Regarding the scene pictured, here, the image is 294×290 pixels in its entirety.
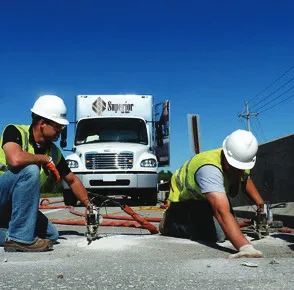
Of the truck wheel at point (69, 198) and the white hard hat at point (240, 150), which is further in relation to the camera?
the truck wheel at point (69, 198)

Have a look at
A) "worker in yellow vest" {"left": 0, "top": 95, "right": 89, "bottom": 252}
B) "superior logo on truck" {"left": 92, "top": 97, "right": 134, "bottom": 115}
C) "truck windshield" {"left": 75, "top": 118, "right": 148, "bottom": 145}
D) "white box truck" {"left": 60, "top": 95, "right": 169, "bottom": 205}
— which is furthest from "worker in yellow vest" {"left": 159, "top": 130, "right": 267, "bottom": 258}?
"superior logo on truck" {"left": 92, "top": 97, "right": 134, "bottom": 115}

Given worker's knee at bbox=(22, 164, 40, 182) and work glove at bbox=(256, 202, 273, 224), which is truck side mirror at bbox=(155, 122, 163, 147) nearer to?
work glove at bbox=(256, 202, 273, 224)

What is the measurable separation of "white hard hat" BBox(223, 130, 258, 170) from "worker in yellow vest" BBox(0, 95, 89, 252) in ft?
5.64

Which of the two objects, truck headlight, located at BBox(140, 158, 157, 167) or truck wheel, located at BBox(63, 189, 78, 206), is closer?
truck headlight, located at BBox(140, 158, 157, 167)

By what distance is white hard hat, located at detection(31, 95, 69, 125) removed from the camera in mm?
5199

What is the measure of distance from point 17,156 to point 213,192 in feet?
6.28

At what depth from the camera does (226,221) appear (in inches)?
184

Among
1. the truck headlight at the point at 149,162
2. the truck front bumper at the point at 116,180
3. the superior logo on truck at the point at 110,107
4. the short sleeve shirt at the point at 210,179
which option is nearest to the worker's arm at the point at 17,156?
the short sleeve shirt at the point at 210,179

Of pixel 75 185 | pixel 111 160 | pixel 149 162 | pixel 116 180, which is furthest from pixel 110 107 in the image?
pixel 75 185

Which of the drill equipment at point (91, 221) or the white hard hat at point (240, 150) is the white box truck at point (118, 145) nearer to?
the drill equipment at point (91, 221)

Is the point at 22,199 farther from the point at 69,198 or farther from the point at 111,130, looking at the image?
the point at 111,130

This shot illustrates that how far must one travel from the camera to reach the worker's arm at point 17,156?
4.82 m

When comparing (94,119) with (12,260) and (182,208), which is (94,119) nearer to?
(182,208)

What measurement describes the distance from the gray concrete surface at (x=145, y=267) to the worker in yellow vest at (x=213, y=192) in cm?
26
